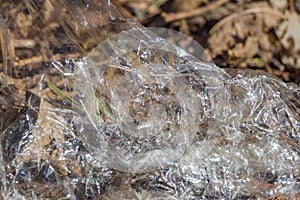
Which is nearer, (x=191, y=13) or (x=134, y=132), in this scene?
(x=134, y=132)

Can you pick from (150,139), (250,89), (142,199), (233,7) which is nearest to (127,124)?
(150,139)

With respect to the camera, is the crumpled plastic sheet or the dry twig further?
the dry twig

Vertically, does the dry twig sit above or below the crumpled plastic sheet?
above

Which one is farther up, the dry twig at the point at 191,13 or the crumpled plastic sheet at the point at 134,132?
the dry twig at the point at 191,13

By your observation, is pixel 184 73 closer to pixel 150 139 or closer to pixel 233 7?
pixel 150 139

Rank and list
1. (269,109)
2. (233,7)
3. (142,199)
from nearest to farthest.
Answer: (142,199), (269,109), (233,7)

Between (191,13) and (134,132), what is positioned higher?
(191,13)

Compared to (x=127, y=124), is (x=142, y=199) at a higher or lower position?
lower

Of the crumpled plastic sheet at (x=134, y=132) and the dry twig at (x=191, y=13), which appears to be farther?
the dry twig at (x=191, y=13)
